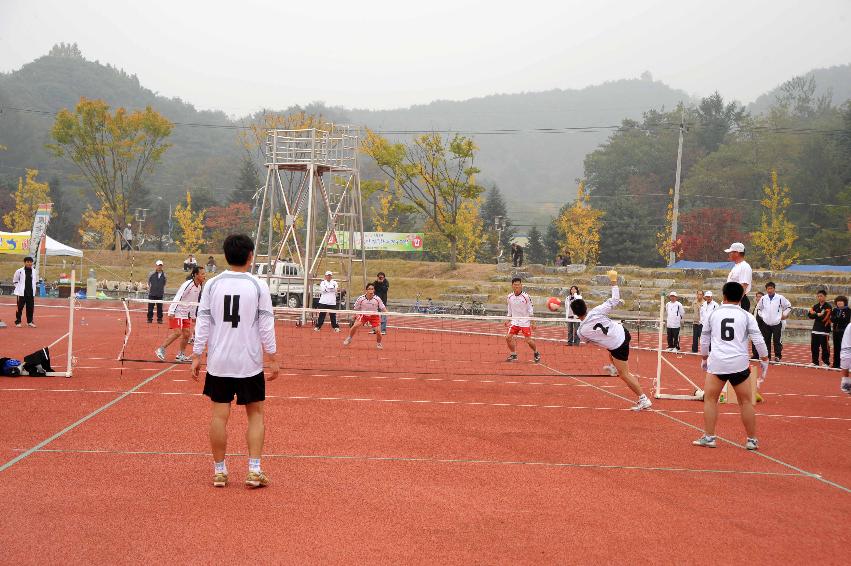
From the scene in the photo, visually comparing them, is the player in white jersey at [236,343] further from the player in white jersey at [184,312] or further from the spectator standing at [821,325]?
the spectator standing at [821,325]

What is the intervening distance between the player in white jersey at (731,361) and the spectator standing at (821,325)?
41.0 feet

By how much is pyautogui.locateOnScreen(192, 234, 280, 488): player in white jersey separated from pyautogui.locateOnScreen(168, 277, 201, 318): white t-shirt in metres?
8.32

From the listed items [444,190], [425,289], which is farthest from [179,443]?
[444,190]

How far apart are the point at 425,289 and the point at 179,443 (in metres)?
36.3

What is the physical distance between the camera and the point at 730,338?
30.3ft

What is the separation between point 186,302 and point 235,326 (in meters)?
9.16

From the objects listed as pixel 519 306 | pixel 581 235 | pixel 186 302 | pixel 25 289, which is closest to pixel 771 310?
pixel 519 306

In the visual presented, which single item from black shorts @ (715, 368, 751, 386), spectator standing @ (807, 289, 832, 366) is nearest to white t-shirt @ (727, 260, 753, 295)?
black shorts @ (715, 368, 751, 386)

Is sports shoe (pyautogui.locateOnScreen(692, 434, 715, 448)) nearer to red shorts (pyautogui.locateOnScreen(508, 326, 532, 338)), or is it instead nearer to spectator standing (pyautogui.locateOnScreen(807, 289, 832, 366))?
red shorts (pyautogui.locateOnScreen(508, 326, 532, 338))

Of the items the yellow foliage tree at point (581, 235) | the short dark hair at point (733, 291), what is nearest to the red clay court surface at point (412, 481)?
the short dark hair at point (733, 291)

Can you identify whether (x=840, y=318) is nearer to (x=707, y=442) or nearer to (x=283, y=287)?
(x=707, y=442)

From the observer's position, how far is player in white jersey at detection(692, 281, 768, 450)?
29.9 ft

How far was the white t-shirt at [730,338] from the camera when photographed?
912cm

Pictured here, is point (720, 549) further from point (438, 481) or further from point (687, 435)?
point (687, 435)
